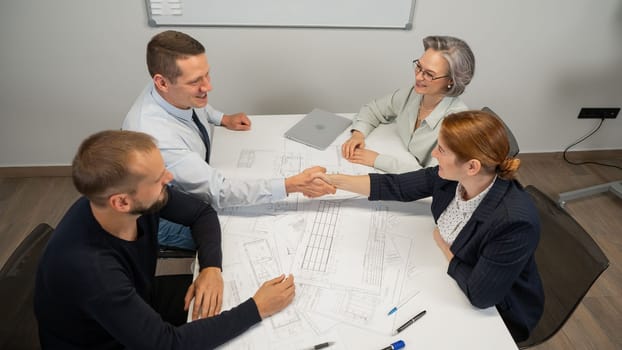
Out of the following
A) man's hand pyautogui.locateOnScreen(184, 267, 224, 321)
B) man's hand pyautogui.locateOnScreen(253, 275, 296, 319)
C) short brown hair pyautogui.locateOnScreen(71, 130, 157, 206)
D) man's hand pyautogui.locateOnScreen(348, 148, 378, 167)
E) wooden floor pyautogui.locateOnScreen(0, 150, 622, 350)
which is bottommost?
wooden floor pyautogui.locateOnScreen(0, 150, 622, 350)

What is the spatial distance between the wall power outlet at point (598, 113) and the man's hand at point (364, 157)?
2.15 meters

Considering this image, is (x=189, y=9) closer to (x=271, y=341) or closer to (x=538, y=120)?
(x=271, y=341)

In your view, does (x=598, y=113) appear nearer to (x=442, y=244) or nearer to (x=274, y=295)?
(x=442, y=244)

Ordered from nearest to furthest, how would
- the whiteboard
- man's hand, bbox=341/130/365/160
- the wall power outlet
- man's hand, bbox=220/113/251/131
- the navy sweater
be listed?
the navy sweater, man's hand, bbox=341/130/365/160, man's hand, bbox=220/113/251/131, the whiteboard, the wall power outlet

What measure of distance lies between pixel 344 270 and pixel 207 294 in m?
0.45

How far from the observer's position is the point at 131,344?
3.67 ft

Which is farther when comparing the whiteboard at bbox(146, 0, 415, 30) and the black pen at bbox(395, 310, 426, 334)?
the whiteboard at bbox(146, 0, 415, 30)

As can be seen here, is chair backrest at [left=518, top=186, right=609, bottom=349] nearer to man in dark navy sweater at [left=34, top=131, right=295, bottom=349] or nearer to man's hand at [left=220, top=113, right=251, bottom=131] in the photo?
man in dark navy sweater at [left=34, top=131, right=295, bottom=349]

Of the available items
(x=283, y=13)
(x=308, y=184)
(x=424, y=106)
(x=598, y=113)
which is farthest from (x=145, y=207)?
(x=598, y=113)

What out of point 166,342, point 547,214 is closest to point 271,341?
point 166,342

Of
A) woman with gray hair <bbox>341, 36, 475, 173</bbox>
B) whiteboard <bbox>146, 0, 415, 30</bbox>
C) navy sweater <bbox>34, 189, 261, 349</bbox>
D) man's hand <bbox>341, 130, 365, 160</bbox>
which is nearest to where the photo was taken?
navy sweater <bbox>34, 189, 261, 349</bbox>

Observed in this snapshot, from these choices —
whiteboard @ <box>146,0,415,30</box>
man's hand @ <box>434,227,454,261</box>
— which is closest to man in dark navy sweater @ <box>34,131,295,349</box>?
man's hand @ <box>434,227,454,261</box>

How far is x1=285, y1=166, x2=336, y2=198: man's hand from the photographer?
1.64 m

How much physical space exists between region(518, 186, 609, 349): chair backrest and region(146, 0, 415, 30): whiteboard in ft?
4.83
